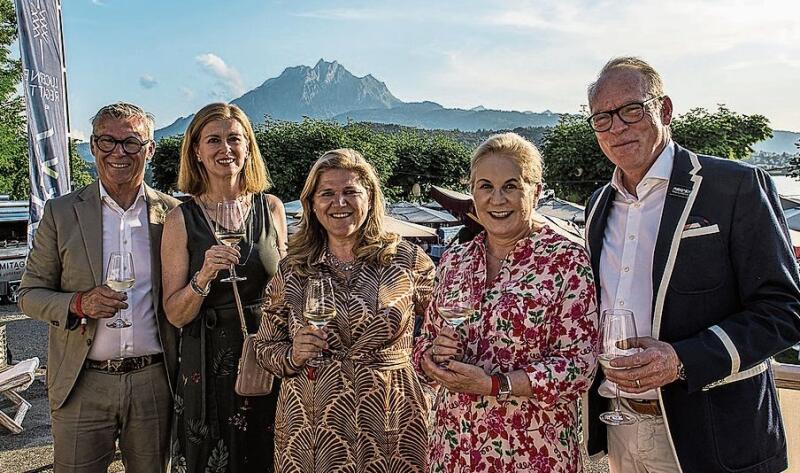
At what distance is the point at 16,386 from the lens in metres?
7.39

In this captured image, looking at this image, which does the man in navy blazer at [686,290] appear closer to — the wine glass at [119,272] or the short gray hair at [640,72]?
the short gray hair at [640,72]

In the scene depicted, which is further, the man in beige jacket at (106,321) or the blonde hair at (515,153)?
the man in beige jacket at (106,321)

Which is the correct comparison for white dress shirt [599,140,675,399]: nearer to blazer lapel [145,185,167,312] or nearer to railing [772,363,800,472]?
railing [772,363,800,472]

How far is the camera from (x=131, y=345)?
387 cm

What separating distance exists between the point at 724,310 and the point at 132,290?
10.1 feet

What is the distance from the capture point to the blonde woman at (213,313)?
3.78 meters

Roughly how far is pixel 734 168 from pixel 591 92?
701mm

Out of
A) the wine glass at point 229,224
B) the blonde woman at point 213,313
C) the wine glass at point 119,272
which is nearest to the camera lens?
the wine glass at point 119,272

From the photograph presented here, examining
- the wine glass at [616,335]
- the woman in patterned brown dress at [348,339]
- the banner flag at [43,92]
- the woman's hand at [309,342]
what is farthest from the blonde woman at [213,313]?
the banner flag at [43,92]

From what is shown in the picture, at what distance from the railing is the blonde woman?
290 cm

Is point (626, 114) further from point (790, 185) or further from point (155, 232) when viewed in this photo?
point (790, 185)

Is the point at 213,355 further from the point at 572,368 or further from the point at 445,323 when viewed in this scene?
the point at 572,368

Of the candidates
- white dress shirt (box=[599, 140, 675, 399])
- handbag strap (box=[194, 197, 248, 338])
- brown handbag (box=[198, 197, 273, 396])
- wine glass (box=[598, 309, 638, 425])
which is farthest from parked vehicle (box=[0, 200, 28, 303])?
wine glass (box=[598, 309, 638, 425])

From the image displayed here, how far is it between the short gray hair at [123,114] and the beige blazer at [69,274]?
16.9 inches
